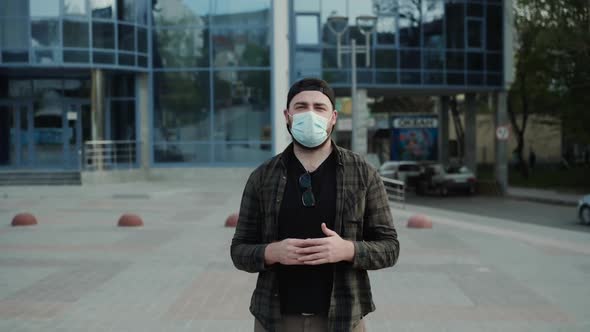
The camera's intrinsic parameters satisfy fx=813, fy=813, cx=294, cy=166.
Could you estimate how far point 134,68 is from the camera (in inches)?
1137

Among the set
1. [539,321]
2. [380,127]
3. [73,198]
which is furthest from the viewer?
[380,127]

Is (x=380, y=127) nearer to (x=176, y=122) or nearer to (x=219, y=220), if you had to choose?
(x=176, y=122)

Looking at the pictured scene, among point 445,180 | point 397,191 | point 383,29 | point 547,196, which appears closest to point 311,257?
point 397,191

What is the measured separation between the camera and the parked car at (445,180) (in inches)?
1410

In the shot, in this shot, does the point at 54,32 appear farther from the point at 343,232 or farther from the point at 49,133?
the point at 343,232

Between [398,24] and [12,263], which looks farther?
[398,24]

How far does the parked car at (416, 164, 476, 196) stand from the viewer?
3581cm

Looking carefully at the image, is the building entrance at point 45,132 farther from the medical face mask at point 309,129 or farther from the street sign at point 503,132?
the medical face mask at point 309,129

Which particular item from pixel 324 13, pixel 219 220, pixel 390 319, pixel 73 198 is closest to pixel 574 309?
pixel 390 319

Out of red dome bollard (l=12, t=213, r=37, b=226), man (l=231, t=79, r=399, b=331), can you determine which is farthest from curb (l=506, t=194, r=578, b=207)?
man (l=231, t=79, r=399, b=331)

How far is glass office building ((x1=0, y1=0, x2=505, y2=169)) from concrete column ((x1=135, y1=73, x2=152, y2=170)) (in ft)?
0.12

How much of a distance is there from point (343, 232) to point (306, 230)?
0.17m

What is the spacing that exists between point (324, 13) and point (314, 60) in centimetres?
205

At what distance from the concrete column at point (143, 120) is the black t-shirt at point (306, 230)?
2699cm
